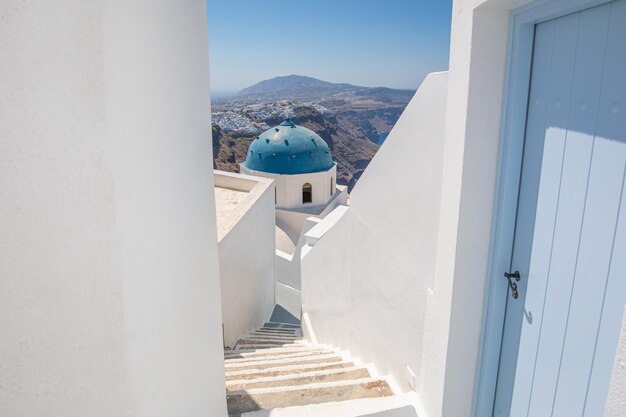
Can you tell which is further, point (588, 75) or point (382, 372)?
point (382, 372)

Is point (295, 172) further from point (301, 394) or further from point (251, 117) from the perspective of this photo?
point (251, 117)

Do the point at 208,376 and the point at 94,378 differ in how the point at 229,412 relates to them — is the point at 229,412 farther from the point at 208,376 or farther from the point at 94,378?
the point at 94,378

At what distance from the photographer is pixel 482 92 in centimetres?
204

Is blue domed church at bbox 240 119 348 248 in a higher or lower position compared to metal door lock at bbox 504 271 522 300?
lower

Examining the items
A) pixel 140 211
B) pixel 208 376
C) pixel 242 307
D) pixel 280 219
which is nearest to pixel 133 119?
pixel 140 211

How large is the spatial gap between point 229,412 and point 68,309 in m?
1.96

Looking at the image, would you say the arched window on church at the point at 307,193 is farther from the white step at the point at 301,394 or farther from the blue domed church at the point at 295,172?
the white step at the point at 301,394

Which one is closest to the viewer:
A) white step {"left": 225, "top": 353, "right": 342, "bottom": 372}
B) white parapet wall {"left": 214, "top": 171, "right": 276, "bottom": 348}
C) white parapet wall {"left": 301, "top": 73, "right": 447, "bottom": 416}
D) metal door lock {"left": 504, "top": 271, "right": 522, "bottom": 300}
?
metal door lock {"left": 504, "top": 271, "right": 522, "bottom": 300}


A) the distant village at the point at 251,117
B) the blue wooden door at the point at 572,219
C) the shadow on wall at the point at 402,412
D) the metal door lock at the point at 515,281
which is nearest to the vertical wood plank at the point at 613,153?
the blue wooden door at the point at 572,219

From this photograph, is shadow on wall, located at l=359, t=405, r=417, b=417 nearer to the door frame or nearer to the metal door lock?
the door frame

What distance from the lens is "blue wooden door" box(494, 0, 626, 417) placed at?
5.02 feet

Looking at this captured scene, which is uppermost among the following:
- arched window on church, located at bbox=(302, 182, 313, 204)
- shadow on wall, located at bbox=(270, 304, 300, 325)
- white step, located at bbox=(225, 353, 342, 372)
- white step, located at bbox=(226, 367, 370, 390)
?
white step, located at bbox=(226, 367, 370, 390)

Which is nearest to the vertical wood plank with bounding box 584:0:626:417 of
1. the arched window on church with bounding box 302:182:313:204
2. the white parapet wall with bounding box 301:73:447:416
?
the white parapet wall with bounding box 301:73:447:416

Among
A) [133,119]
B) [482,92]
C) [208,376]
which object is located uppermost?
[482,92]
